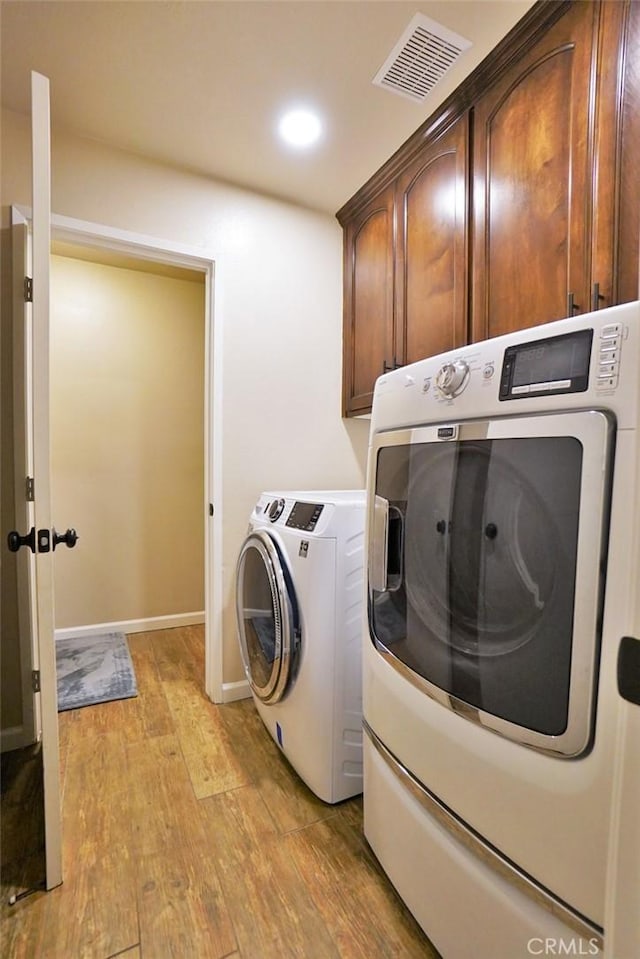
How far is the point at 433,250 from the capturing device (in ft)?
5.65

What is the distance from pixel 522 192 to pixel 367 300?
0.93m

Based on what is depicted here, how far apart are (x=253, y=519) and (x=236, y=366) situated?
0.77 metres

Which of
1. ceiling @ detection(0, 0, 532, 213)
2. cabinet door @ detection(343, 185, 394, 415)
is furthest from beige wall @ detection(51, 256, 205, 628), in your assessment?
cabinet door @ detection(343, 185, 394, 415)

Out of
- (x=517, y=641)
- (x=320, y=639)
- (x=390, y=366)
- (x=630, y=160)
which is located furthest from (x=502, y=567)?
(x=390, y=366)

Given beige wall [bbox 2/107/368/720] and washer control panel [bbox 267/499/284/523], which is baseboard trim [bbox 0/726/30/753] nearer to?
beige wall [bbox 2/107/368/720]

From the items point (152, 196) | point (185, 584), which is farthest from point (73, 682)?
point (152, 196)

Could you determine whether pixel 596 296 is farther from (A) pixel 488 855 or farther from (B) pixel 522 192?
(A) pixel 488 855

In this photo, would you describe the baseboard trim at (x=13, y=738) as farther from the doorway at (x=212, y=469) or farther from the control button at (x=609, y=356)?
the control button at (x=609, y=356)

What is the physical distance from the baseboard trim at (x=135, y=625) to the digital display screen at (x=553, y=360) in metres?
2.97

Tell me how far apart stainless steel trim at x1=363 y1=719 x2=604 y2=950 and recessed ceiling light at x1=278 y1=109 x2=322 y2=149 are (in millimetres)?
2159

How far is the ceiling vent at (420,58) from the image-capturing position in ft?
4.31

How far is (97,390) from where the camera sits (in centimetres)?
287

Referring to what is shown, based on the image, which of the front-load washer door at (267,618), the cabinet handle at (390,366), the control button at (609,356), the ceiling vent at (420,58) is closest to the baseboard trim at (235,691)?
the front-load washer door at (267,618)

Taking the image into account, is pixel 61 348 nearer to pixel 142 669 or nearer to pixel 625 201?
pixel 142 669
